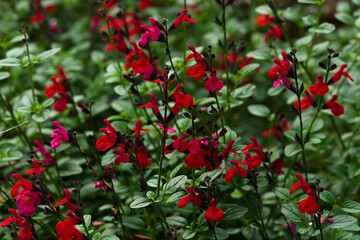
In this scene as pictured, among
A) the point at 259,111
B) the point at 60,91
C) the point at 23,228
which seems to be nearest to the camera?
the point at 23,228

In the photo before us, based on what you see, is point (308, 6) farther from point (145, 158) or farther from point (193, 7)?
point (145, 158)

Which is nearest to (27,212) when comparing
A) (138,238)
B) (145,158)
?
(145,158)

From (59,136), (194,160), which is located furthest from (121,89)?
(194,160)

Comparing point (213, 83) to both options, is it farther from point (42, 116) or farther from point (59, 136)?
point (42, 116)

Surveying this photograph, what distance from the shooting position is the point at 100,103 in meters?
3.47

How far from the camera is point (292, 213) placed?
2.19 meters

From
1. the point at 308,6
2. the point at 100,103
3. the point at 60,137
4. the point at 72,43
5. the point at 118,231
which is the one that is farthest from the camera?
the point at 308,6

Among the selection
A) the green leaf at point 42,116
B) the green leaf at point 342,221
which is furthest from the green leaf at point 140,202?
the green leaf at point 42,116

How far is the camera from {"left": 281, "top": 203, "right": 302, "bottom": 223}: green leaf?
84.2 inches

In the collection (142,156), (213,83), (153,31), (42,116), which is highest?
(153,31)

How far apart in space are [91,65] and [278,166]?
96.3 inches

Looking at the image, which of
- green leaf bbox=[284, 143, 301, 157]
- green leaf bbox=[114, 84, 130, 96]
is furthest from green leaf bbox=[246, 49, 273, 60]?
green leaf bbox=[114, 84, 130, 96]

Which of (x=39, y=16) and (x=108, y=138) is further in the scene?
(x=39, y=16)

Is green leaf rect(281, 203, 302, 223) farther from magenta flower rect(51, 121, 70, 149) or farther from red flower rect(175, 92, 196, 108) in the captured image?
magenta flower rect(51, 121, 70, 149)
